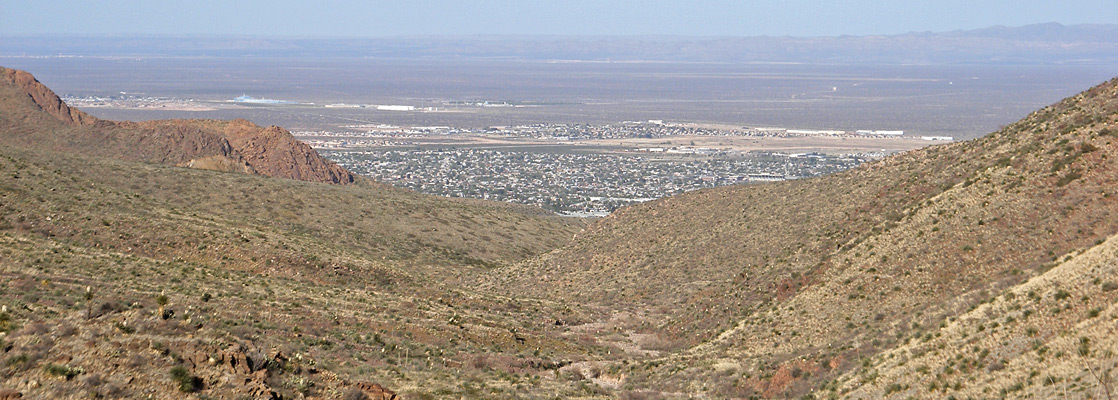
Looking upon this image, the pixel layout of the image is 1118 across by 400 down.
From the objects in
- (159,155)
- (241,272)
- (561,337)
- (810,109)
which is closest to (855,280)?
(561,337)

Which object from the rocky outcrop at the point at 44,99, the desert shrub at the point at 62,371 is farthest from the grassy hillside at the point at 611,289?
the rocky outcrop at the point at 44,99

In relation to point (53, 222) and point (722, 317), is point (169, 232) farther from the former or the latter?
point (722, 317)

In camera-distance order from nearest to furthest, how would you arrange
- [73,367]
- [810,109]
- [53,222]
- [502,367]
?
1. [73,367]
2. [502,367]
3. [53,222]
4. [810,109]

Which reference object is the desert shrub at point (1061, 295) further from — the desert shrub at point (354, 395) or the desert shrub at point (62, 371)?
the desert shrub at point (62, 371)

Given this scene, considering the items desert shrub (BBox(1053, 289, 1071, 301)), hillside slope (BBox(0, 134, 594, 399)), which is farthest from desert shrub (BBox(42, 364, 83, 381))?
desert shrub (BBox(1053, 289, 1071, 301))

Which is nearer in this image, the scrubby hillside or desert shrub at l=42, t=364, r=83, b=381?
desert shrub at l=42, t=364, r=83, b=381

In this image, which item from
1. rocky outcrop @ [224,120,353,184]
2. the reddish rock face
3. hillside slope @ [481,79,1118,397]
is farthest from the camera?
rocky outcrop @ [224,120,353,184]

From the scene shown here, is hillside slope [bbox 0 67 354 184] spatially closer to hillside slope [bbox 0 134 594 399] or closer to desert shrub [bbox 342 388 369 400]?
hillside slope [bbox 0 134 594 399]
